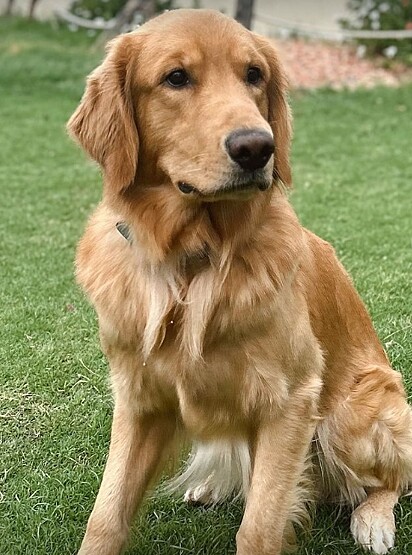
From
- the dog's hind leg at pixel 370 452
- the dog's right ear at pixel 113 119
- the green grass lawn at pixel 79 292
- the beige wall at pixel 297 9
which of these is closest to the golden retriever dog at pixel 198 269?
the dog's right ear at pixel 113 119

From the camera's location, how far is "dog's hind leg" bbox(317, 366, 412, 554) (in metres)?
3.20

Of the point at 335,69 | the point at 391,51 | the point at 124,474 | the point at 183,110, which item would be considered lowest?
the point at 335,69

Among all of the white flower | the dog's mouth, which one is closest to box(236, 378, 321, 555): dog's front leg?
the dog's mouth

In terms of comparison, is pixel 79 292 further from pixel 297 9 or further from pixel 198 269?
pixel 297 9

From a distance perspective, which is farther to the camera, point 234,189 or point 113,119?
point 113,119

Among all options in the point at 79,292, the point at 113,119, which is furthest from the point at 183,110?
the point at 79,292

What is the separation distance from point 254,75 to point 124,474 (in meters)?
1.50

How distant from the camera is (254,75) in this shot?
8.94 feet

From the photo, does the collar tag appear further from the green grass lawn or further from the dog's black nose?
the green grass lawn

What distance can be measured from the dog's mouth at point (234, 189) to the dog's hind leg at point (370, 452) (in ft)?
3.74

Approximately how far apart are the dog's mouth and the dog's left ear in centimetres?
36

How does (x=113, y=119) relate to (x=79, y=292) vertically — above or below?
above

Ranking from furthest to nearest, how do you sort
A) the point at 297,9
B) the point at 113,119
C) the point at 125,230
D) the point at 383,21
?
the point at 297,9
the point at 383,21
the point at 125,230
the point at 113,119

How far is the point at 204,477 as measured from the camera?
10.8 ft
